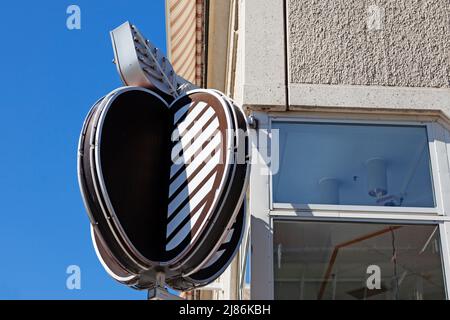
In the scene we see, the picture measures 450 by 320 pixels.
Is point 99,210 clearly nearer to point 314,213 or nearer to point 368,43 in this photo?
point 314,213

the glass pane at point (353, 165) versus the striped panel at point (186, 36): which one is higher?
the striped panel at point (186, 36)

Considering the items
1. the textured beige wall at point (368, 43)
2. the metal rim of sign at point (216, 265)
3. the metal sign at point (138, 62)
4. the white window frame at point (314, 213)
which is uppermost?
the textured beige wall at point (368, 43)

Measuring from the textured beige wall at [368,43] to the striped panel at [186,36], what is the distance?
5.16 meters

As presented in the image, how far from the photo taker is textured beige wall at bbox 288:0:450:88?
796 cm

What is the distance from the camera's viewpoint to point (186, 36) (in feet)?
48.9

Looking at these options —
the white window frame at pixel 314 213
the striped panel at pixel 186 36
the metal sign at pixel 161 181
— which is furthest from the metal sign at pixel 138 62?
the striped panel at pixel 186 36

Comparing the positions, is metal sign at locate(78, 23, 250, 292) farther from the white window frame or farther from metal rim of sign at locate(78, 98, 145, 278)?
the white window frame

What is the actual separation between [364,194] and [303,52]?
1.47 metres

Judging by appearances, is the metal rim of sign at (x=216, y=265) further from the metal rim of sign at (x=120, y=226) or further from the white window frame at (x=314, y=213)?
the white window frame at (x=314, y=213)

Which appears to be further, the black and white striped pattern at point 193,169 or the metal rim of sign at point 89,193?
the black and white striped pattern at point 193,169

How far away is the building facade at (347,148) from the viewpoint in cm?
718

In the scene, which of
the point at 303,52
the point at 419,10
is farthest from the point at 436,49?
the point at 303,52

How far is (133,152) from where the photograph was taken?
6812 millimetres

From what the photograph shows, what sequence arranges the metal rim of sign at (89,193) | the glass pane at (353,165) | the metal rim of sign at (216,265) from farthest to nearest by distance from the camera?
the glass pane at (353,165)
the metal rim of sign at (216,265)
the metal rim of sign at (89,193)
